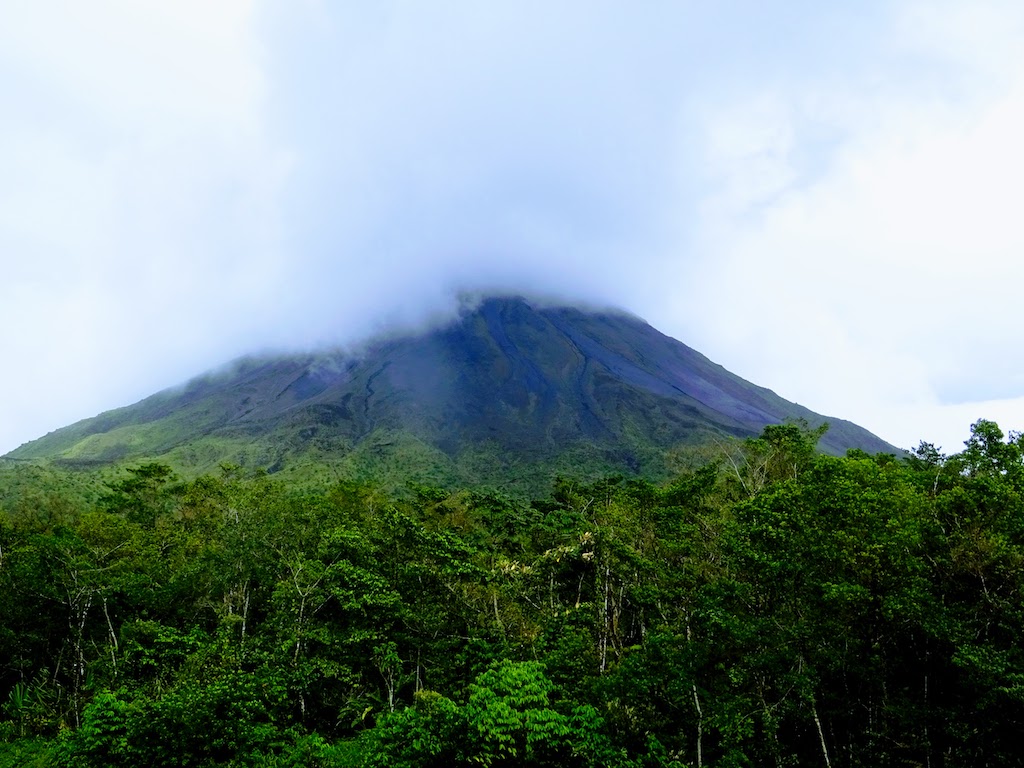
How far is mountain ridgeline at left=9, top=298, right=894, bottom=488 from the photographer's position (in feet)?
387

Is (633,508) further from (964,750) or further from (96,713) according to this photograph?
(96,713)

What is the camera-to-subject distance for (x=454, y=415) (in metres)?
145

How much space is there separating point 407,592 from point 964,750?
783 inches

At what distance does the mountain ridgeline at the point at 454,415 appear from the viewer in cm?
11806

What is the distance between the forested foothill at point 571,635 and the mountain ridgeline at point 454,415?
7461 cm

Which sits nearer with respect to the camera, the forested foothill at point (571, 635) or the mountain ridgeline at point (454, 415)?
the forested foothill at point (571, 635)

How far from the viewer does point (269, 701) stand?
22.7 m

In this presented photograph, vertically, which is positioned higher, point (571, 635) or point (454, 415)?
point (454, 415)

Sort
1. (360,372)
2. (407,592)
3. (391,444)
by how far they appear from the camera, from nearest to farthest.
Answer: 1. (407,592)
2. (391,444)
3. (360,372)

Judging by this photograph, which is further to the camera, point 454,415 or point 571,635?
point 454,415

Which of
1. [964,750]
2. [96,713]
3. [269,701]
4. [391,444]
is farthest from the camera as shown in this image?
[391,444]

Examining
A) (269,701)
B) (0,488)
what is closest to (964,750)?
(269,701)

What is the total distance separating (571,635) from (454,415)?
125 m

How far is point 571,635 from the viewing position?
21.0m
